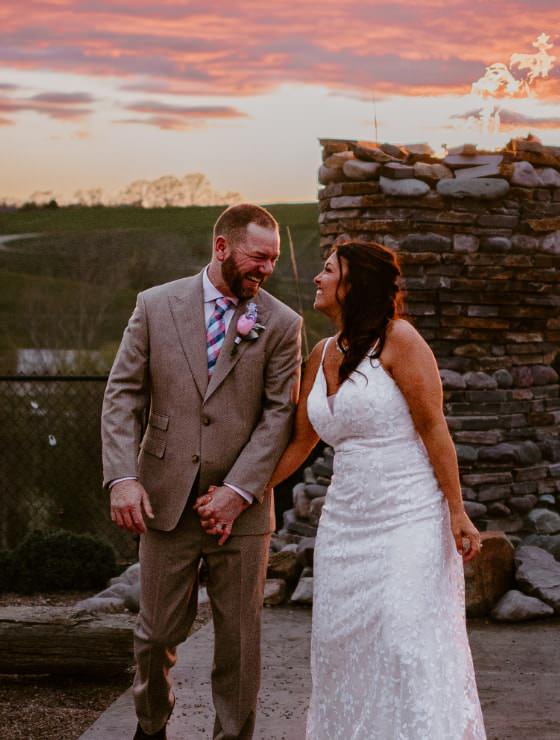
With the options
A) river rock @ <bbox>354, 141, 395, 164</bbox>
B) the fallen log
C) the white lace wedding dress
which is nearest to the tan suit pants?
the white lace wedding dress

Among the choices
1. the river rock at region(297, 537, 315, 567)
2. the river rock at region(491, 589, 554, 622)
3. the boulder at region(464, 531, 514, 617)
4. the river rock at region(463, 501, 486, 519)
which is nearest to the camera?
the river rock at region(491, 589, 554, 622)

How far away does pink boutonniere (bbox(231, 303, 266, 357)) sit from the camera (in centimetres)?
371

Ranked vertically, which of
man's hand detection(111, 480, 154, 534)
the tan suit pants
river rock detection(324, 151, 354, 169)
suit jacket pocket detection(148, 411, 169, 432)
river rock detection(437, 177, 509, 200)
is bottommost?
the tan suit pants

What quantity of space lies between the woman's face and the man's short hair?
0.23m

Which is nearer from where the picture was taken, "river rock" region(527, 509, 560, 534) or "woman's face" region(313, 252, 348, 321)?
"woman's face" region(313, 252, 348, 321)

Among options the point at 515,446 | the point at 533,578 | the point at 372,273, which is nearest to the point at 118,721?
the point at 372,273

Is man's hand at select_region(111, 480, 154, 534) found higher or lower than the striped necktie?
lower

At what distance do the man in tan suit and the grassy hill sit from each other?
50.2 feet

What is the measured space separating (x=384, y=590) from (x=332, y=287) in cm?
101

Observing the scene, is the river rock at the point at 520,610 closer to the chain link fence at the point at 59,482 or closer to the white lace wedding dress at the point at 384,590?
the white lace wedding dress at the point at 384,590

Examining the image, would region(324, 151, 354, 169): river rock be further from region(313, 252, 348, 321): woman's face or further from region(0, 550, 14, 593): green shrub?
region(313, 252, 348, 321): woman's face

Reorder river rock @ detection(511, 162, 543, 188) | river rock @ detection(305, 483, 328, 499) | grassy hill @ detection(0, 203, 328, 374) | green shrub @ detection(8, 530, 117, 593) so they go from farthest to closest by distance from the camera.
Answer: grassy hill @ detection(0, 203, 328, 374)
green shrub @ detection(8, 530, 117, 593)
river rock @ detection(305, 483, 328, 499)
river rock @ detection(511, 162, 543, 188)

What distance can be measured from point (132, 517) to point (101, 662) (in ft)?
5.96

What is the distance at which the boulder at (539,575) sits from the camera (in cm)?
632
